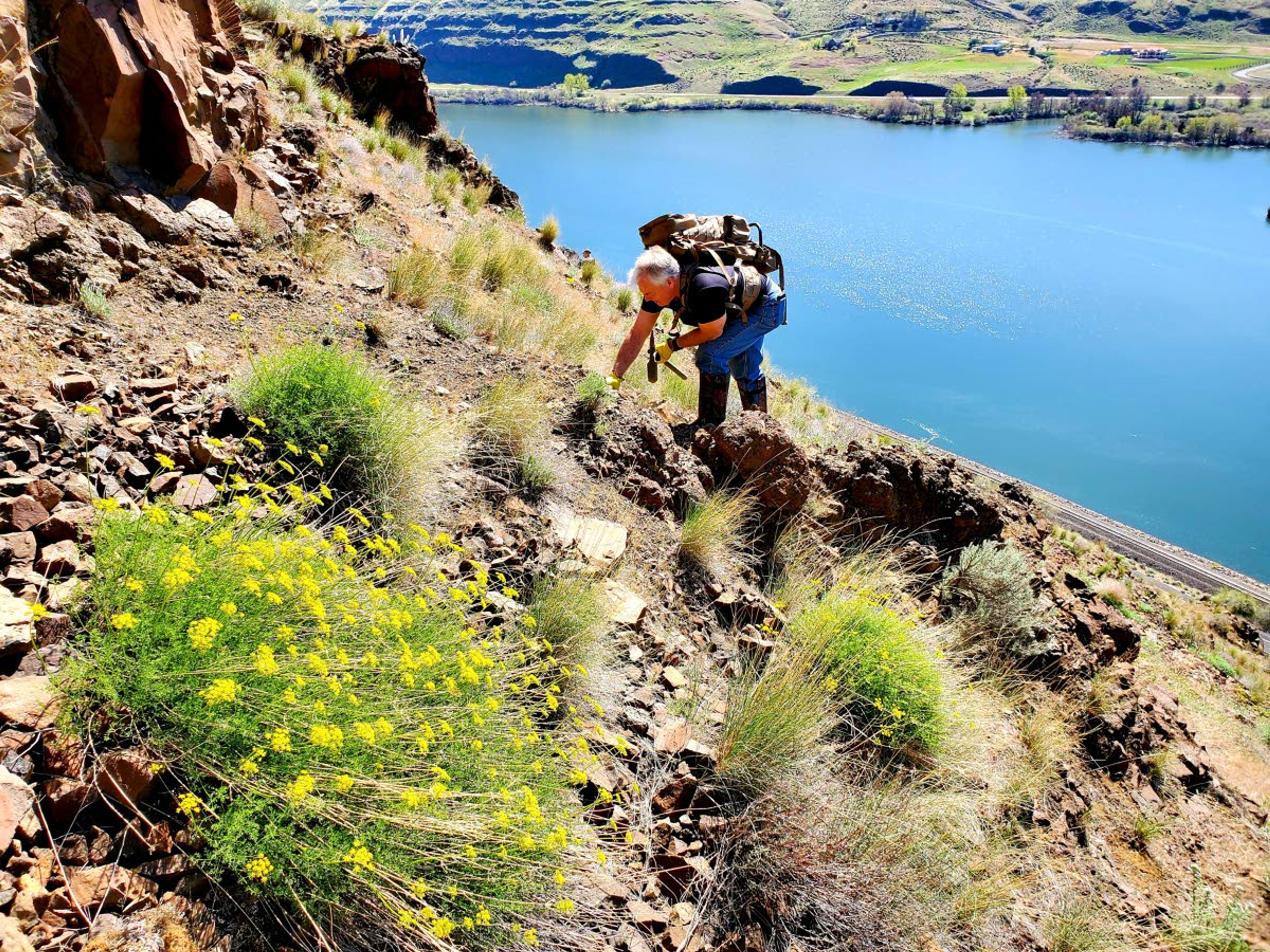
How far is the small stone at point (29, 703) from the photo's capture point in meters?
1.82

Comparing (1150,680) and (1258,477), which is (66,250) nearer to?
(1150,680)

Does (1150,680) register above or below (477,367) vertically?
below

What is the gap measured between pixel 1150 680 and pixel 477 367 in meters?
6.44

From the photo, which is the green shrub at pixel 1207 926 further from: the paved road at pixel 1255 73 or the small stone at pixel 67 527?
the paved road at pixel 1255 73

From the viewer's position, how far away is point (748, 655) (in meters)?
3.98

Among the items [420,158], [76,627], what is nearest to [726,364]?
[76,627]

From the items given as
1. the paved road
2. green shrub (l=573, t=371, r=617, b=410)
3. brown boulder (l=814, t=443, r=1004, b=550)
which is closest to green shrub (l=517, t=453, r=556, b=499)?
green shrub (l=573, t=371, r=617, b=410)

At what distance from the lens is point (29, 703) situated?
186 cm

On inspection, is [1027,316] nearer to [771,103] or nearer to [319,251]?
[319,251]

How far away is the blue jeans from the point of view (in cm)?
583

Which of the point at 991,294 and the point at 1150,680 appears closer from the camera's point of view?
the point at 1150,680

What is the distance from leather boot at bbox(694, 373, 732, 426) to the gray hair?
946 millimetres

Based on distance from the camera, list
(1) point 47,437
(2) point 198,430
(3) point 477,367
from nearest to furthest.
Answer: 1. (1) point 47,437
2. (2) point 198,430
3. (3) point 477,367

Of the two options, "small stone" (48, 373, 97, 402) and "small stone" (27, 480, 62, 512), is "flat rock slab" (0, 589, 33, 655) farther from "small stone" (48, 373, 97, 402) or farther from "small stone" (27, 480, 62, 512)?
"small stone" (48, 373, 97, 402)
